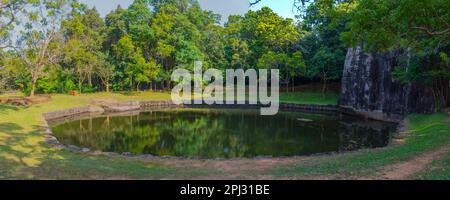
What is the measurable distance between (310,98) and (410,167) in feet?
102

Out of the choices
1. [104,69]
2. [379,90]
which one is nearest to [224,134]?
[379,90]

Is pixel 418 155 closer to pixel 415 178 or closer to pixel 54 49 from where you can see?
pixel 415 178

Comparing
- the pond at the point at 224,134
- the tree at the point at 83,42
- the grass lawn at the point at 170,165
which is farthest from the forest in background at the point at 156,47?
the grass lawn at the point at 170,165

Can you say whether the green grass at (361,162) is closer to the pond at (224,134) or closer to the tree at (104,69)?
the pond at (224,134)

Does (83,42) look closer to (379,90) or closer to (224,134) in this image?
(224,134)

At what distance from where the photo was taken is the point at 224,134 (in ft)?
73.4

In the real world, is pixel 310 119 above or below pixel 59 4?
below

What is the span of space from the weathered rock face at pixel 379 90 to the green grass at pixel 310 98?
4.49 m

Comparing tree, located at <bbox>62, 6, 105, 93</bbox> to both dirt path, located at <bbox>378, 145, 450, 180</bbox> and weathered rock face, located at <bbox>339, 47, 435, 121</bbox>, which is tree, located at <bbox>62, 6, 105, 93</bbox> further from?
dirt path, located at <bbox>378, 145, 450, 180</bbox>

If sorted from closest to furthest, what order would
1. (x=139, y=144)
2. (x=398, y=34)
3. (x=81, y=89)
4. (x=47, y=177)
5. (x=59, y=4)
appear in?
(x=47, y=177) < (x=398, y=34) < (x=139, y=144) < (x=59, y=4) < (x=81, y=89)

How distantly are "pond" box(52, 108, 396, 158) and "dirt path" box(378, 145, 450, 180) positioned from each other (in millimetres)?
5381

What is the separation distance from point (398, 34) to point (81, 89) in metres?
42.0

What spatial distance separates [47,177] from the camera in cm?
970
